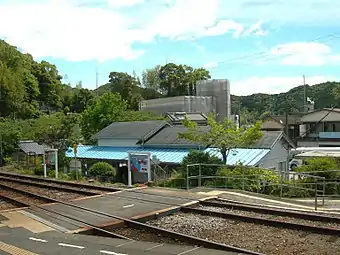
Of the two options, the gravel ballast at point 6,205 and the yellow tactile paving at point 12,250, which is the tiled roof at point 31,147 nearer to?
the gravel ballast at point 6,205

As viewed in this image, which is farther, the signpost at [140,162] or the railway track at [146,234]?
the signpost at [140,162]

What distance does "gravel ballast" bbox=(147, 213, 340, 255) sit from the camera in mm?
7176

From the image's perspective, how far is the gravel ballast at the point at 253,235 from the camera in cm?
718

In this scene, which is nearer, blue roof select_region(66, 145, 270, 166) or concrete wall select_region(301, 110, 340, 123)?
blue roof select_region(66, 145, 270, 166)

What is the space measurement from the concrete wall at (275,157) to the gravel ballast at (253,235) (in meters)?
17.8

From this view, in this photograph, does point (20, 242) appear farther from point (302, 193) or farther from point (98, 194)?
point (302, 193)

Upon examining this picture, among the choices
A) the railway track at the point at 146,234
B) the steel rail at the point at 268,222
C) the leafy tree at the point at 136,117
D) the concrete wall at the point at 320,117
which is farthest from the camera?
the concrete wall at the point at 320,117

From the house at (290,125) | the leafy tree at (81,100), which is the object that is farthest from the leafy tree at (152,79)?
the house at (290,125)

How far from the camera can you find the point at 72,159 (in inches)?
1254

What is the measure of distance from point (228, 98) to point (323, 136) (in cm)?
1946

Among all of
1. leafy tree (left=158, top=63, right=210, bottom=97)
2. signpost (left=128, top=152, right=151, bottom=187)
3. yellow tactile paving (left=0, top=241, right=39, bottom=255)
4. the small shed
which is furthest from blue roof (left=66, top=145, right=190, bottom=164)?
leafy tree (left=158, top=63, right=210, bottom=97)

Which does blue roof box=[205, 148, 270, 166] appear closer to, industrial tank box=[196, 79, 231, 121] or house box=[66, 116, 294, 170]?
house box=[66, 116, 294, 170]

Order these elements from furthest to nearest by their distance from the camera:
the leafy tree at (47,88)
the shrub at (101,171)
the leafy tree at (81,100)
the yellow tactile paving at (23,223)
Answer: the leafy tree at (47,88), the leafy tree at (81,100), the shrub at (101,171), the yellow tactile paving at (23,223)

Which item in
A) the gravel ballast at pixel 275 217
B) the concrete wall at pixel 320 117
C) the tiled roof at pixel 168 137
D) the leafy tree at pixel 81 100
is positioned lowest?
the gravel ballast at pixel 275 217
